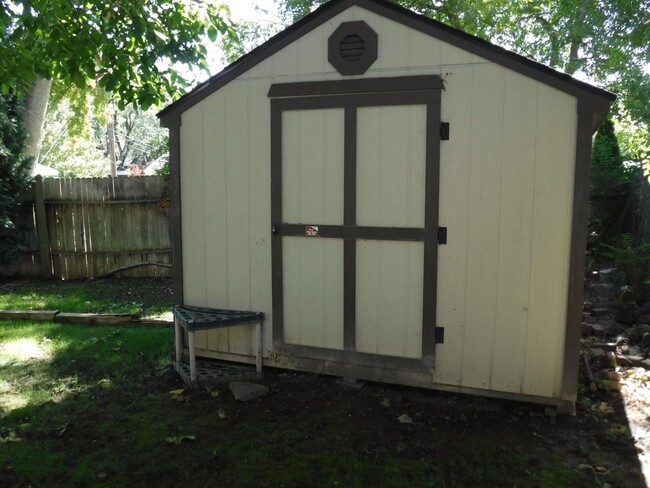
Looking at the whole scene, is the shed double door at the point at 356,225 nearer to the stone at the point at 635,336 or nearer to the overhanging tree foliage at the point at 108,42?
the overhanging tree foliage at the point at 108,42

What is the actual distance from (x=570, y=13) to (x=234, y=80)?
8.30 m

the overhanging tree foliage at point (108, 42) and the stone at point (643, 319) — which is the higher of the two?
the overhanging tree foliage at point (108, 42)

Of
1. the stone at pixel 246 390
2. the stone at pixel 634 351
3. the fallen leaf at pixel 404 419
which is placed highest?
the stone at pixel 634 351

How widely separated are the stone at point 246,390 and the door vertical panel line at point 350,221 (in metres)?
0.79

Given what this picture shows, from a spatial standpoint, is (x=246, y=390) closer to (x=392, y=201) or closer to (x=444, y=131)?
(x=392, y=201)

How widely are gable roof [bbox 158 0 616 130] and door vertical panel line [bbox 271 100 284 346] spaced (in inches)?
19.5

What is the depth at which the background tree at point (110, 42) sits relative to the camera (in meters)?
4.86

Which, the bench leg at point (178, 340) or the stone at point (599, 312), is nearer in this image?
the bench leg at point (178, 340)

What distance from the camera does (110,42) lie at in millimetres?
5121

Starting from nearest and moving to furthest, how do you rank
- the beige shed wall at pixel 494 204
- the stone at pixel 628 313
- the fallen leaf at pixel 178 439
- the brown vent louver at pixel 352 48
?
the fallen leaf at pixel 178 439 < the beige shed wall at pixel 494 204 < the brown vent louver at pixel 352 48 < the stone at pixel 628 313

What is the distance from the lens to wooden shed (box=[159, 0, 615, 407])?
392 centimetres

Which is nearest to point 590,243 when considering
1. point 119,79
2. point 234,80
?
point 234,80

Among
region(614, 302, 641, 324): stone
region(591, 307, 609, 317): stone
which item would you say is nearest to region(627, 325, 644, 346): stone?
region(614, 302, 641, 324): stone

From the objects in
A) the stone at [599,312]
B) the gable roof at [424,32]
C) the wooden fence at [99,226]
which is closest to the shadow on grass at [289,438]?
the gable roof at [424,32]
